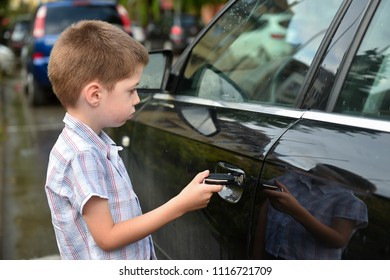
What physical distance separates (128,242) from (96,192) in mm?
180

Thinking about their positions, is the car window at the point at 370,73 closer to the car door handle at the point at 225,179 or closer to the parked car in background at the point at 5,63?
the car door handle at the point at 225,179

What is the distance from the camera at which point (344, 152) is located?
149cm

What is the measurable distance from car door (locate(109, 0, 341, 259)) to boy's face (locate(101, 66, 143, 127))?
0.40m

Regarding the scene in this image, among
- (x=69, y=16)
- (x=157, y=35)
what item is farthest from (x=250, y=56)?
(x=157, y=35)

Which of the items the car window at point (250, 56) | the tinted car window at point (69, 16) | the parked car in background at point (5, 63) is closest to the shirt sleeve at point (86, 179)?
the car window at point (250, 56)

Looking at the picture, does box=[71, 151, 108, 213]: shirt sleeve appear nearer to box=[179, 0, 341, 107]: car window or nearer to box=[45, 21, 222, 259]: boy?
box=[45, 21, 222, 259]: boy

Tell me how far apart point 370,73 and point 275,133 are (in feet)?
1.15

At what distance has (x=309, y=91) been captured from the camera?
1.87 m

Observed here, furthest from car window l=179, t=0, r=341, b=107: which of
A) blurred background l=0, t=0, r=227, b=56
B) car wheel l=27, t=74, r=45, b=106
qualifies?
blurred background l=0, t=0, r=227, b=56

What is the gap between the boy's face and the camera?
163 cm

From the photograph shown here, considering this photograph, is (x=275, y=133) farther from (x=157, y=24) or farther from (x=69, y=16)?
(x=157, y=24)

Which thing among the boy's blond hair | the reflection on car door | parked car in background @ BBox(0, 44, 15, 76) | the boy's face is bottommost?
parked car in background @ BBox(0, 44, 15, 76)

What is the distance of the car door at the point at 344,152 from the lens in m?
1.36
